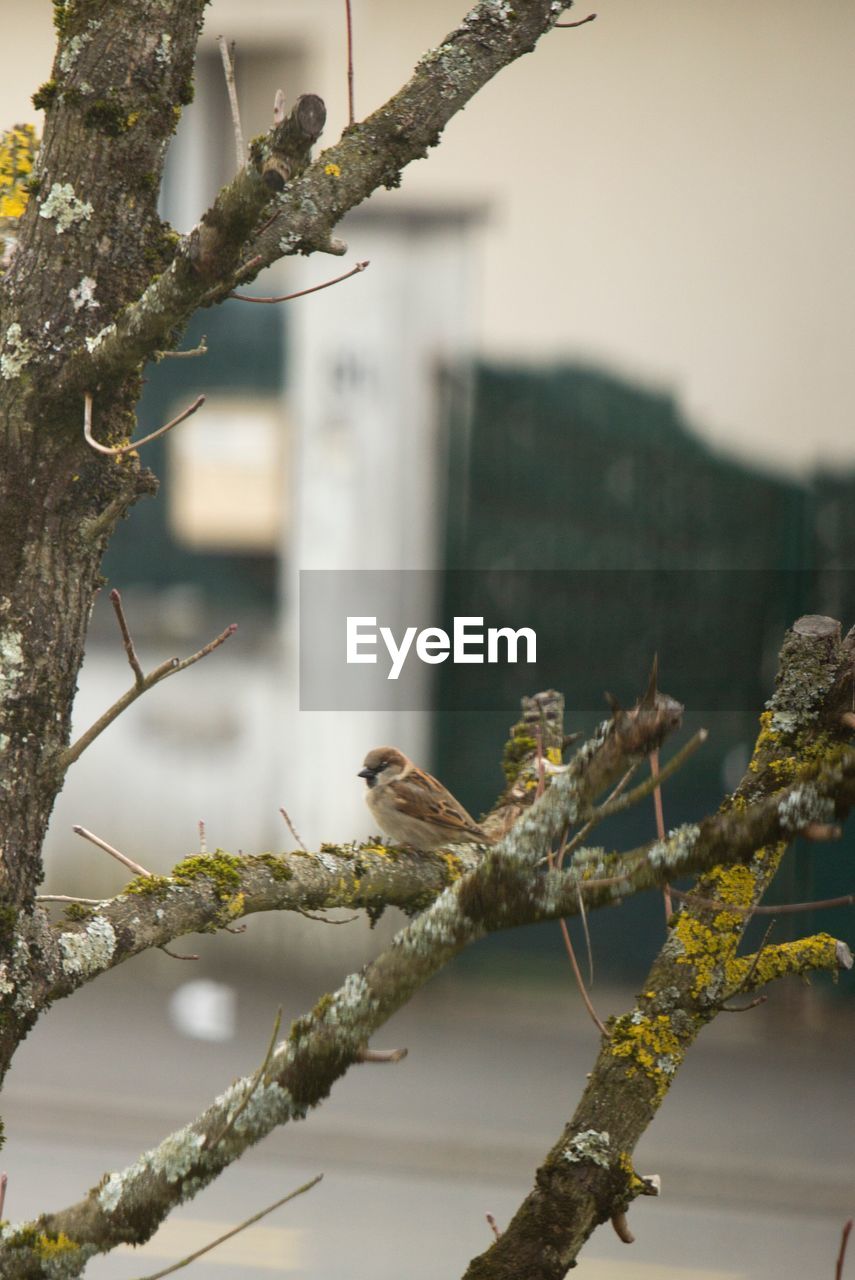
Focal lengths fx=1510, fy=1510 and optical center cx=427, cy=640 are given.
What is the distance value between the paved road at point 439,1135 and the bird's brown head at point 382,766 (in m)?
2.38

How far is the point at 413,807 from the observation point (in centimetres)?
377

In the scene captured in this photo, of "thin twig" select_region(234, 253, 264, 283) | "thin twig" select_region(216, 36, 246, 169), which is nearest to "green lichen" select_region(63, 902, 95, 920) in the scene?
"thin twig" select_region(234, 253, 264, 283)

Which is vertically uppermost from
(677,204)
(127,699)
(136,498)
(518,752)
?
(677,204)

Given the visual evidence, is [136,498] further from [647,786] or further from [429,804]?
[429,804]

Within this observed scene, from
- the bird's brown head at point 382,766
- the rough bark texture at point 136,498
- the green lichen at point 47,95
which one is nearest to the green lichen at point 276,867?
the rough bark texture at point 136,498

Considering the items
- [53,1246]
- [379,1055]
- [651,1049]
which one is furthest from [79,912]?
[651,1049]

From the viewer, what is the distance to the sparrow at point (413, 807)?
3506 millimetres

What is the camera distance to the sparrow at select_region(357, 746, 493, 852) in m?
3.51

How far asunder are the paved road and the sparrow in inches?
96.3

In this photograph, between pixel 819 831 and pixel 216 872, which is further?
pixel 216 872

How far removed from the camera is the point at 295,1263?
18.9ft

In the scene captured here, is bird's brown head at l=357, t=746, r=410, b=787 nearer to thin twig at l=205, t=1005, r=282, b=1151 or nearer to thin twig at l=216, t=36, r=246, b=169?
thin twig at l=216, t=36, r=246, b=169

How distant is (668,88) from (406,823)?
5.94 m

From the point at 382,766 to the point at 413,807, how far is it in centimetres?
48
